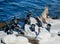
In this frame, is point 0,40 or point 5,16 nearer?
point 0,40

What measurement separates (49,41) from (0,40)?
198 inches

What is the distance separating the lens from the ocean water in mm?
41338

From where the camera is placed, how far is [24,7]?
44750 millimetres

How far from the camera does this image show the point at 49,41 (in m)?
29.1

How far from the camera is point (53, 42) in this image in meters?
29.0

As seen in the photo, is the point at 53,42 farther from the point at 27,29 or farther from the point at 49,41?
the point at 27,29

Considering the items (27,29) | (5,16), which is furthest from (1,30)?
(5,16)

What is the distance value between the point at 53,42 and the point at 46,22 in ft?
17.1

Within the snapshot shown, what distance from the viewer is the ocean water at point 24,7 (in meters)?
41.3

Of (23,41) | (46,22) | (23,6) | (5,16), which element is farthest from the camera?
(23,6)

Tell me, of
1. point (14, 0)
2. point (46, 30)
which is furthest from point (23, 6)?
point (46, 30)

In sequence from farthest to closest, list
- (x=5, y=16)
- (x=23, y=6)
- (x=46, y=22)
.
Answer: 1. (x=23, y=6)
2. (x=5, y=16)
3. (x=46, y=22)

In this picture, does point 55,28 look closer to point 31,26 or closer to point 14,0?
point 31,26

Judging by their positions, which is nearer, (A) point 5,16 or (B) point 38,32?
(B) point 38,32
